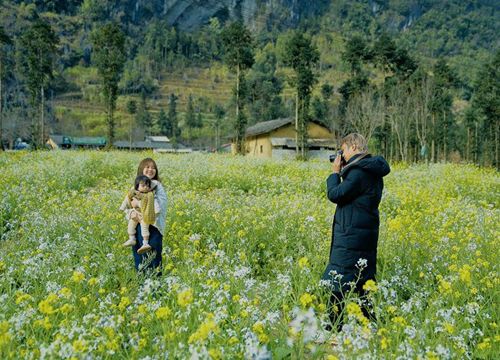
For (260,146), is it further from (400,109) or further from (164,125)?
(164,125)

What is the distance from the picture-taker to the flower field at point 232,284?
3.19m

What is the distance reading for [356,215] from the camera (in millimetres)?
4871

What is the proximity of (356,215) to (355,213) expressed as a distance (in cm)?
2

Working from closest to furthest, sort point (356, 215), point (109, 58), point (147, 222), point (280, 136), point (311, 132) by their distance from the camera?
point (356, 215)
point (147, 222)
point (109, 58)
point (280, 136)
point (311, 132)

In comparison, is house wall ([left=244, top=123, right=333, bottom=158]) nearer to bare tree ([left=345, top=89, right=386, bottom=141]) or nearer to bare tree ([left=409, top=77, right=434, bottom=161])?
bare tree ([left=345, top=89, right=386, bottom=141])

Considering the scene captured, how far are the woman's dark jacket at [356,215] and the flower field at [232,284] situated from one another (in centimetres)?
33

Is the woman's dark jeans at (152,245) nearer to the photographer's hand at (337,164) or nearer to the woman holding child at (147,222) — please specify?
the woman holding child at (147,222)

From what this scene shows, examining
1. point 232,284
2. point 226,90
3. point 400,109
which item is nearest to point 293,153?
point 400,109

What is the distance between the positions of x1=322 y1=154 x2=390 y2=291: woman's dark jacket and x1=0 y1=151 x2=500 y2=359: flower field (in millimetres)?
333

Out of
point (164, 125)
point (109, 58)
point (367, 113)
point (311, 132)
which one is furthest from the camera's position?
point (164, 125)

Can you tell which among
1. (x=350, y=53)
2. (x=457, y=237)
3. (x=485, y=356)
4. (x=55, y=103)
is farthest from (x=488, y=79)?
(x=55, y=103)

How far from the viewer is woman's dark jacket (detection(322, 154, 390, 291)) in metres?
4.80

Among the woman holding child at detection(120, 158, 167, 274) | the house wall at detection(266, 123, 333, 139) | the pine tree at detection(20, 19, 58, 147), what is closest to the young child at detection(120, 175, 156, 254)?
the woman holding child at detection(120, 158, 167, 274)

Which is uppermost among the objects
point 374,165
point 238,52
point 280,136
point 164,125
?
point 238,52
